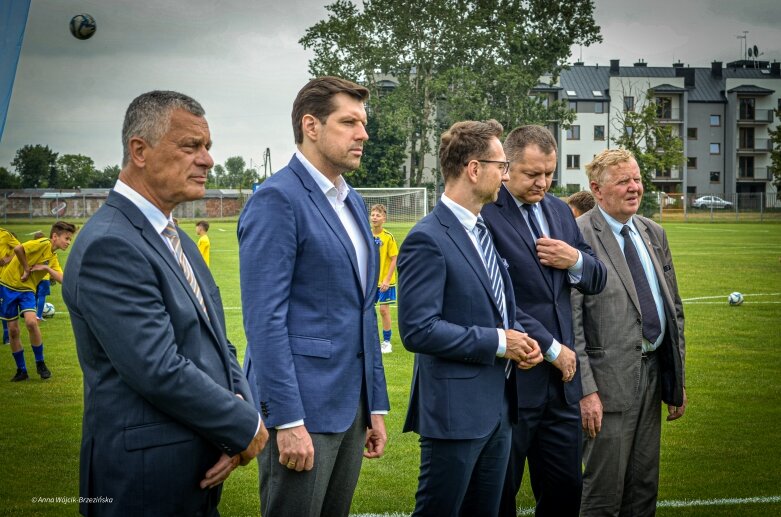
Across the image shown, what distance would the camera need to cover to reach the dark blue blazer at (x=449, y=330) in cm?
340

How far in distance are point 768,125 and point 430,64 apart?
40.7 meters

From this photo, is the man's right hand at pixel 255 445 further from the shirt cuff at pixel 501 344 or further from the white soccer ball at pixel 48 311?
the white soccer ball at pixel 48 311

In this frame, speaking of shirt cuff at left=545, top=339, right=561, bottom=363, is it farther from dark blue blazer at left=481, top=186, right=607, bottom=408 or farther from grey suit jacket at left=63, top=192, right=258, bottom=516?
grey suit jacket at left=63, top=192, right=258, bottom=516

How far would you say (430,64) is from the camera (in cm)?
5325

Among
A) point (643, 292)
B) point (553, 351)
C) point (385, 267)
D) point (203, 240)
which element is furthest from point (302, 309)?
point (203, 240)

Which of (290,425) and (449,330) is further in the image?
(449,330)

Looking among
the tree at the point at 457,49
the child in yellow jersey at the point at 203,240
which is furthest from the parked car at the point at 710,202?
the child in yellow jersey at the point at 203,240

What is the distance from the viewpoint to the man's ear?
2.52 meters

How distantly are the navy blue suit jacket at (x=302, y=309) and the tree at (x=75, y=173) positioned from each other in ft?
97.7

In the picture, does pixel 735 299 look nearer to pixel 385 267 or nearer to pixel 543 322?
pixel 385 267

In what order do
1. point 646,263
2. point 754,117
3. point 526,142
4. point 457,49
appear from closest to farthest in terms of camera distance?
point 526,142
point 646,263
point 457,49
point 754,117

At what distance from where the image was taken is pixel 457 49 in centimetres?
5306

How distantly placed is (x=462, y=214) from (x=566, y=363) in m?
0.91

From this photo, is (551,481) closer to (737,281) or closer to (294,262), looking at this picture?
(294,262)
